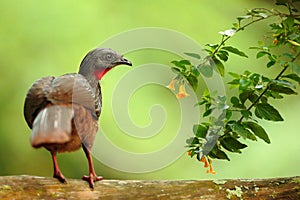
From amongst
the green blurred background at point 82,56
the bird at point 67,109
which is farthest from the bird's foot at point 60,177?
the green blurred background at point 82,56

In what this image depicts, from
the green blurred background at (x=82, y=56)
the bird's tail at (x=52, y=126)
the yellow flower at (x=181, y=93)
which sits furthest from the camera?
the green blurred background at (x=82, y=56)

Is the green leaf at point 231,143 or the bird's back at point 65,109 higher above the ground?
the bird's back at point 65,109

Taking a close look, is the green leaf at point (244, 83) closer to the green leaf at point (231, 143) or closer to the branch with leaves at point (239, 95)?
the branch with leaves at point (239, 95)

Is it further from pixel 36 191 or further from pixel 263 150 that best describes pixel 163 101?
pixel 36 191

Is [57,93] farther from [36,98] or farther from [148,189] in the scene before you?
[148,189]

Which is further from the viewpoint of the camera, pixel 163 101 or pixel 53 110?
pixel 163 101

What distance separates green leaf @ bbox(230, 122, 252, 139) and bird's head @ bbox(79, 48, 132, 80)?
0.25 meters

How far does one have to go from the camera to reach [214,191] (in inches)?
45.7

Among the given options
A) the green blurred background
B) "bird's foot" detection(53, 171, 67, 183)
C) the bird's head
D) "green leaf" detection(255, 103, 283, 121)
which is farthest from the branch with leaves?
the green blurred background

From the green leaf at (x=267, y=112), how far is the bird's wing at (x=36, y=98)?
405 mm

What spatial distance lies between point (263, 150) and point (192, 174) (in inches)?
9.9

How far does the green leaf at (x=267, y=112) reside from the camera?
3.74 feet

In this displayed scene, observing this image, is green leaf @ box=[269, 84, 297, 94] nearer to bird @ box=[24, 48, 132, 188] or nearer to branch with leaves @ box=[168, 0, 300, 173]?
branch with leaves @ box=[168, 0, 300, 173]

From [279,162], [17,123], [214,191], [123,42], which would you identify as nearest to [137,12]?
[17,123]
